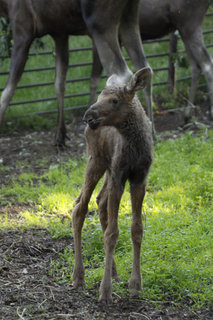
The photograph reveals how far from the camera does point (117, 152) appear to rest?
3.59 meters

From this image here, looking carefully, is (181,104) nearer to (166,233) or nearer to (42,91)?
(42,91)

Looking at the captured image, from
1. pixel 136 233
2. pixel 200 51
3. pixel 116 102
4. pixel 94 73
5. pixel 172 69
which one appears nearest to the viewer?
pixel 116 102

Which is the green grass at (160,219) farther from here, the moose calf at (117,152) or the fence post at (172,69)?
the fence post at (172,69)

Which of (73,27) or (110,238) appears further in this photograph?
(73,27)

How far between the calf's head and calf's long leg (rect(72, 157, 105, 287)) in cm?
45

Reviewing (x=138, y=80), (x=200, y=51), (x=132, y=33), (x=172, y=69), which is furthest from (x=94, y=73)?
(x=138, y=80)

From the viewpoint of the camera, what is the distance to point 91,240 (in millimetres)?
4555

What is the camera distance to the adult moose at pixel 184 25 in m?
7.73

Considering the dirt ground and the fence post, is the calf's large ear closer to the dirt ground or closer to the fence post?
the dirt ground

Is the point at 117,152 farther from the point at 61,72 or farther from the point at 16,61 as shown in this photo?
the point at 61,72

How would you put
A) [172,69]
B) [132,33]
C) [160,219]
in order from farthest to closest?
[172,69]
[132,33]
[160,219]

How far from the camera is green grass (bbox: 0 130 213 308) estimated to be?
3795mm

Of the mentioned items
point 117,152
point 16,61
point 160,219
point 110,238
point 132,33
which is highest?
point 132,33

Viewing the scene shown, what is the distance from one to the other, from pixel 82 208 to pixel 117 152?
57 centimetres
